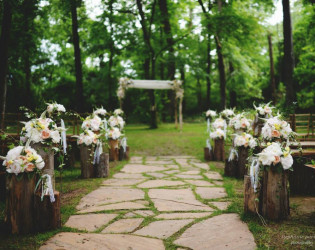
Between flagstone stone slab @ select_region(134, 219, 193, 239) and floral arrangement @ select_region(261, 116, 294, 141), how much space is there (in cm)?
157

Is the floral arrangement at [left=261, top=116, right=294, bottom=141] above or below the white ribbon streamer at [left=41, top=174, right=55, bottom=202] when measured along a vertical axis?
above

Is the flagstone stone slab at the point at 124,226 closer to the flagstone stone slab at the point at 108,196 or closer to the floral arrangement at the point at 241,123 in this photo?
the flagstone stone slab at the point at 108,196

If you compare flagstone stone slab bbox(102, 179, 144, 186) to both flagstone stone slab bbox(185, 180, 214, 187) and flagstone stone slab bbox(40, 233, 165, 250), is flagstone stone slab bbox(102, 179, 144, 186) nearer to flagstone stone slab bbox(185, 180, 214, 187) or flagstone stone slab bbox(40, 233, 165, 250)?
flagstone stone slab bbox(185, 180, 214, 187)

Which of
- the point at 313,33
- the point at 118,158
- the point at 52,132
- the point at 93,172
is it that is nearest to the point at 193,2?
the point at 313,33

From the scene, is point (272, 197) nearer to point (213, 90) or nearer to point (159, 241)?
point (159, 241)

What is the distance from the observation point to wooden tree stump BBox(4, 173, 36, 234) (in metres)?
3.20

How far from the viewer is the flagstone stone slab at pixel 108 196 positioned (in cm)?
448

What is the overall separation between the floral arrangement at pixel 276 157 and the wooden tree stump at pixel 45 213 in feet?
7.88

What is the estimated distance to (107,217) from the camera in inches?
151

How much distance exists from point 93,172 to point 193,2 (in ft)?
55.0

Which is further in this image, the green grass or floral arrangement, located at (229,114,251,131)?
floral arrangement, located at (229,114,251,131)

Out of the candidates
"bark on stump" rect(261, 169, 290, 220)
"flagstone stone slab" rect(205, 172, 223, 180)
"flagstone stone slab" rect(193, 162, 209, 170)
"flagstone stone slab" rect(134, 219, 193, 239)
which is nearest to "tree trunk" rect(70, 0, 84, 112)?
"flagstone stone slab" rect(193, 162, 209, 170)

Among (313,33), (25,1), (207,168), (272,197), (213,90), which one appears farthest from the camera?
(213,90)

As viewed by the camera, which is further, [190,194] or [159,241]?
[190,194]
